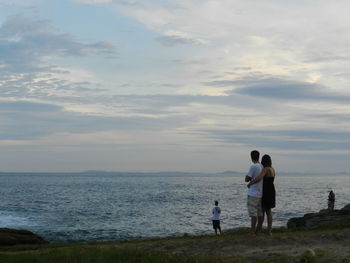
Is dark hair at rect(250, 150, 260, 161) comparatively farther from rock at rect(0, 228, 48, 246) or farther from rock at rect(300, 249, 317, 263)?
rock at rect(0, 228, 48, 246)

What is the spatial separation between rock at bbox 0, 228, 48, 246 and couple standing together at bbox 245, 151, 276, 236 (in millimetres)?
14520

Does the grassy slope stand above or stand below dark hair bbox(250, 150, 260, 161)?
below

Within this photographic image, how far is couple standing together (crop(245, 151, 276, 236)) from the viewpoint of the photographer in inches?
516

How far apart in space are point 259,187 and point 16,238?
51.0ft

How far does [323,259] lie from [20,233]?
18.9m

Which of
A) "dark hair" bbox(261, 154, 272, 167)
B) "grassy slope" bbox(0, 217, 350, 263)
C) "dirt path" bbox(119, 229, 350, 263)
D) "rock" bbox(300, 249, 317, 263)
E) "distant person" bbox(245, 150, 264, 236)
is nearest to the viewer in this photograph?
"rock" bbox(300, 249, 317, 263)

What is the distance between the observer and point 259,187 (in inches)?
518

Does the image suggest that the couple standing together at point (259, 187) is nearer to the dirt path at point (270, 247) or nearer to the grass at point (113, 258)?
the dirt path at point (270, 247)

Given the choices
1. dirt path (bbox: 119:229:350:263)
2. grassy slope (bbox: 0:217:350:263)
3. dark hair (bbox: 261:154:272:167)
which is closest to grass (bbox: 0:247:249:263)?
grassy slope (bbox: 0:217:350:263)

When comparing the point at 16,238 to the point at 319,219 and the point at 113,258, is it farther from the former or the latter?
the point at 319,219

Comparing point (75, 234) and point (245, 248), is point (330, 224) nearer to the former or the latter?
point (245, 248)

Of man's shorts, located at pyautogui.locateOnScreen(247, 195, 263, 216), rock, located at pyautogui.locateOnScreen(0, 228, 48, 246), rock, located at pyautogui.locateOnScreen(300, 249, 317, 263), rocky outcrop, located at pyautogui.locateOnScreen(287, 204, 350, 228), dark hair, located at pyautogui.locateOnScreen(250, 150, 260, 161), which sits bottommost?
rock, located at pyautogui.locateOnScreen(0, 228, 48, 246)

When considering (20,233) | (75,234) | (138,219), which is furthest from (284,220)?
(20,233)

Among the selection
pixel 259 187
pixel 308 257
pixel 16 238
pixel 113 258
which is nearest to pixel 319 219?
pixel 259 187
